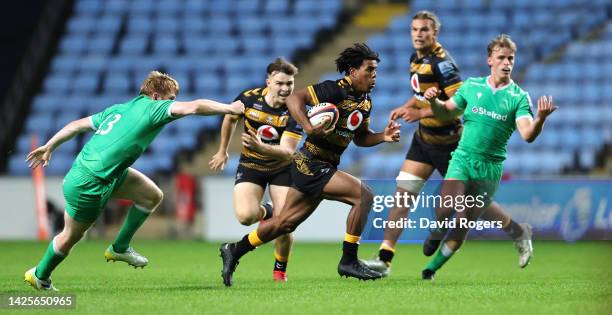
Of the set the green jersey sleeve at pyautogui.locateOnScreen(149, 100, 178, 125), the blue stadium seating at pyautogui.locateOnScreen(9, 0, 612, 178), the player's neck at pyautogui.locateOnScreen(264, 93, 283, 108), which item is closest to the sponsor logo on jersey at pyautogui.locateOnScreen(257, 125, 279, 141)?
the player's neck at pyautogui.locateOnScreen(264, 93, 283, 108)

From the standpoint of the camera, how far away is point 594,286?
8.19m

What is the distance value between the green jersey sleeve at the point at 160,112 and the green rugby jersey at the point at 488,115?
8.54ft

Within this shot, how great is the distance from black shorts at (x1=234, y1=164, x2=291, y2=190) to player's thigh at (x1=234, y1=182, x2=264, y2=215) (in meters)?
0.04

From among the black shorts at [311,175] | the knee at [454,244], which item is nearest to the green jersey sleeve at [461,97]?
the knee at [454,244]

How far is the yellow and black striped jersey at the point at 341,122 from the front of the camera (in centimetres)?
826

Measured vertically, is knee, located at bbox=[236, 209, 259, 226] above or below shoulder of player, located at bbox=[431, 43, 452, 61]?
below

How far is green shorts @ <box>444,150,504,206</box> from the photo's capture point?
884 cm

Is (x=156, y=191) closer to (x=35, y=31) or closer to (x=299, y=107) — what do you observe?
(x=299, y=107)

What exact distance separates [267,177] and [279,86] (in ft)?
2.79

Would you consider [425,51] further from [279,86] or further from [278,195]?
[278,195]

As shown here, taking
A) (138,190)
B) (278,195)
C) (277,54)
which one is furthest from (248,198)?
(277,54)

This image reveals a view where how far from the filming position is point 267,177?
9.54m

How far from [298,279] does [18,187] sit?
8.59 m

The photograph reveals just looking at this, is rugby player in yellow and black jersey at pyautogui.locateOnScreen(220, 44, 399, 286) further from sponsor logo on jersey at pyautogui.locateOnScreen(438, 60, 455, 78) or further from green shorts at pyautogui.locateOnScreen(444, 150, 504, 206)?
sponsor logo on jersey at pyautogui.locateOnScreen(438, 60, 455, 78)
